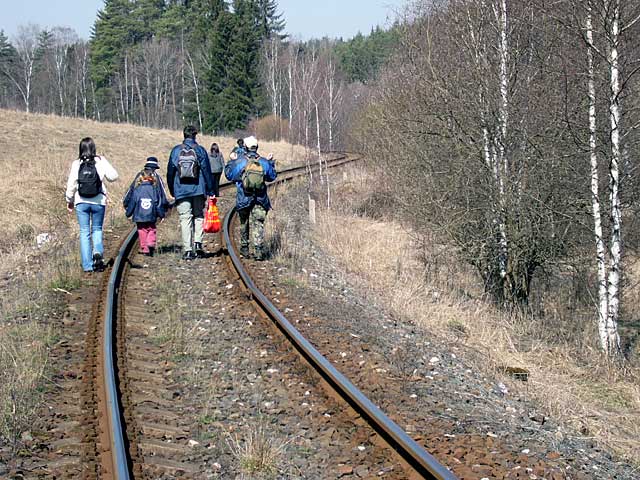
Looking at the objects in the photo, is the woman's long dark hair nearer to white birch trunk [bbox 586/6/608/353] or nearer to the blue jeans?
the blue jeans

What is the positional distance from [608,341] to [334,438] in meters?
7.86

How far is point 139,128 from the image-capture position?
4622 centimetres

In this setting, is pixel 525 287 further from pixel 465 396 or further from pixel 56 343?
pixel 56 343

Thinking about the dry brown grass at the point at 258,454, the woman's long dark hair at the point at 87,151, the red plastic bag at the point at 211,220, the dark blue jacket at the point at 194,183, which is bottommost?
the dry brown grass at the point at 258,454

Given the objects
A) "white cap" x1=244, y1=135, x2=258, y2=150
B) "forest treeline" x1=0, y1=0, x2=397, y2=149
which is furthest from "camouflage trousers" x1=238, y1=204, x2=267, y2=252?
"forest treeline" x1=0, y1=0, x2=397, y2=149

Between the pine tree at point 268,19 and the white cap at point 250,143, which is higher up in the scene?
the pine tree at point 268,19

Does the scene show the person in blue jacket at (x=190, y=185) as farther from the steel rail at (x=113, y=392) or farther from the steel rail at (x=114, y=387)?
the steel rail at (x=113, y=392)

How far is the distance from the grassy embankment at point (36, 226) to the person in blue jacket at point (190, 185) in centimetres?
183

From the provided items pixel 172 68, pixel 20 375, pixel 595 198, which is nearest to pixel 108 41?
pixel 172 68

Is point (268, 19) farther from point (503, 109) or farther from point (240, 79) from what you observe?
point (503, 109)

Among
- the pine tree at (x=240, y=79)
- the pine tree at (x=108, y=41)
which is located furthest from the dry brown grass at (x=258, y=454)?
the pine tree at (x=108, y=41)

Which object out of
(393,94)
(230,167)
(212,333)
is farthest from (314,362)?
(393,94)

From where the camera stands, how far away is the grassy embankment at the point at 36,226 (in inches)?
258

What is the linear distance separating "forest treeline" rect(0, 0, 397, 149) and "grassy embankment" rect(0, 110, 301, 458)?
20985 mm
